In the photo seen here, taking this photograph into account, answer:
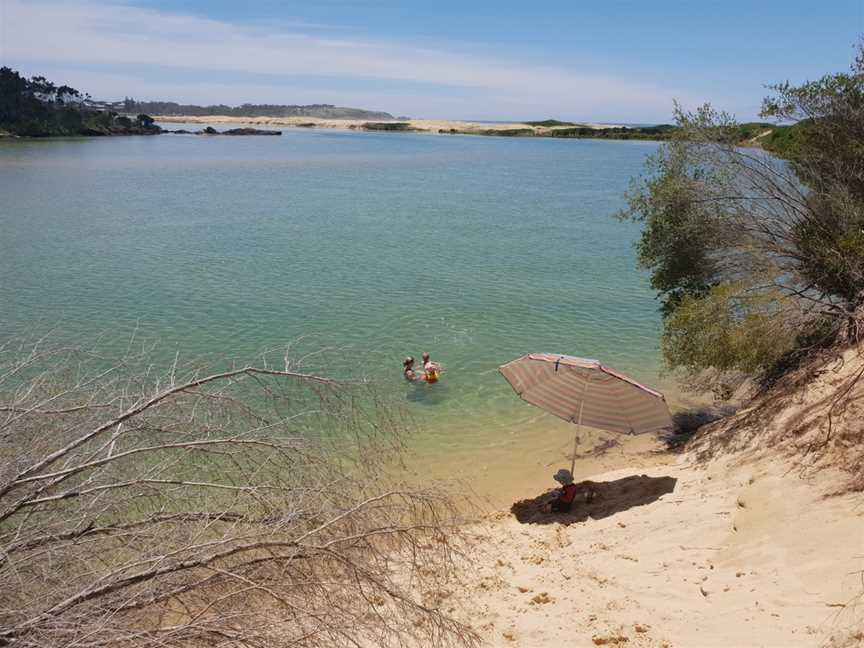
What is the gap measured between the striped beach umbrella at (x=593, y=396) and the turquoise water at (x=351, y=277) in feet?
7.84

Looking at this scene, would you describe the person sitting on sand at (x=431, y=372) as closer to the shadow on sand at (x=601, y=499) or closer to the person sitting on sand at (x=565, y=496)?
the shadow on sand at (x=601, y=499)

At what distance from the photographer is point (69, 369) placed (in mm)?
7156

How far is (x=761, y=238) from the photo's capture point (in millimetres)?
14828

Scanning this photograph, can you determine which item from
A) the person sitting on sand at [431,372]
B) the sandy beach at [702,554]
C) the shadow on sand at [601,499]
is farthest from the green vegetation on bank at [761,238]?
the person sitting on sand at [431,372]

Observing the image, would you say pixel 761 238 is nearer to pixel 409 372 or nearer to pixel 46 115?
pixel 409 372

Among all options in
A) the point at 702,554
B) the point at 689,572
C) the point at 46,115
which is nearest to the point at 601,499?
the point at 702,554

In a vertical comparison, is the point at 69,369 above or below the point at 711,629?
above

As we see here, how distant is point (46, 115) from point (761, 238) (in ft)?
481

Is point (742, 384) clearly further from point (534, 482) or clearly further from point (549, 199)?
point (549, 199)

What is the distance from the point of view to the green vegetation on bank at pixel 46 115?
121m

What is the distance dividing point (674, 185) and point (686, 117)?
6.72ft

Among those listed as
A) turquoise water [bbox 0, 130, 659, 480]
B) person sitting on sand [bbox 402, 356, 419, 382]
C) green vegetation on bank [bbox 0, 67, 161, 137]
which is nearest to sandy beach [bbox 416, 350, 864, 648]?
turquoise water [bbox 0, 130, 659, 480]

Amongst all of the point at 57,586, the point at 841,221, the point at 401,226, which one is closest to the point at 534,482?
the point at 841,221

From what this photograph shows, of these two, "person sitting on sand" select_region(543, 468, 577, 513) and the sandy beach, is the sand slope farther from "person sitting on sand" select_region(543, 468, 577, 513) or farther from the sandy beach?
"person sitting on sand" select_region(543, 468, 577, 513)
